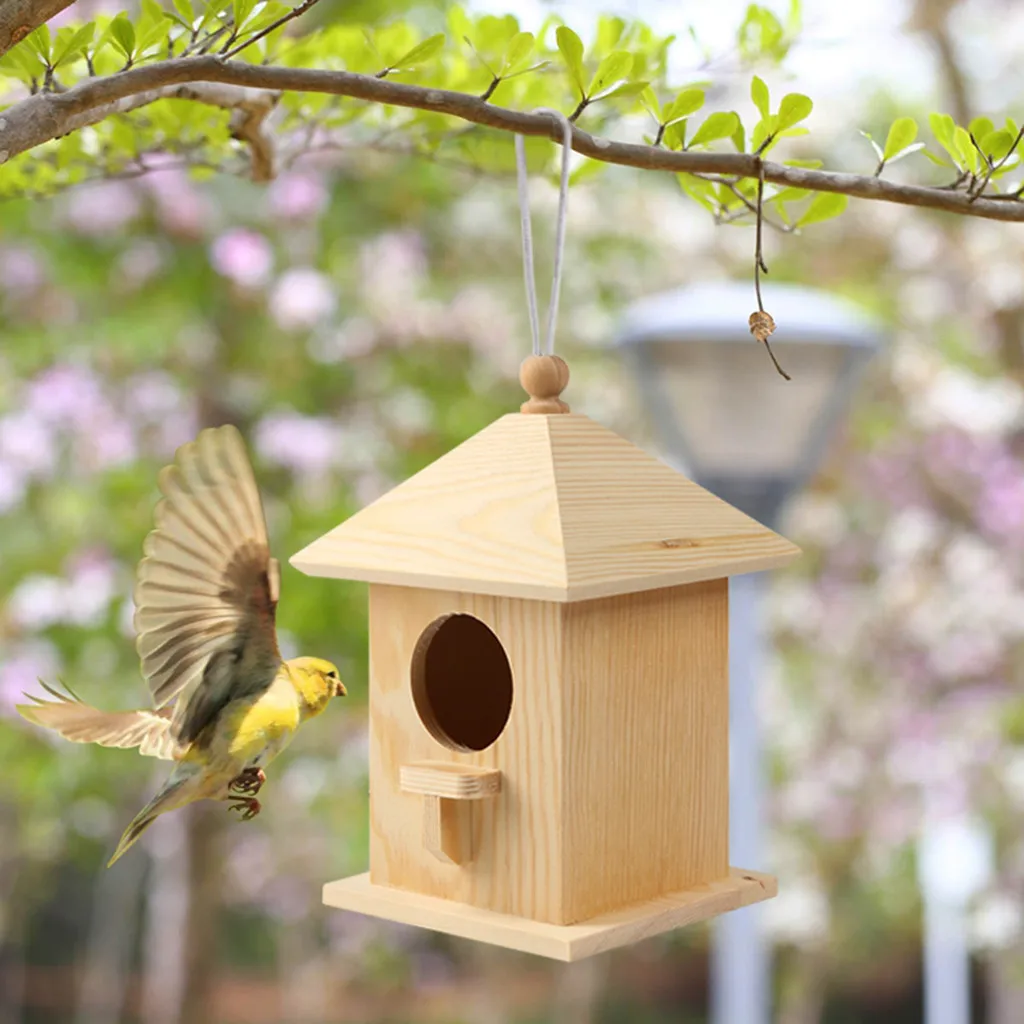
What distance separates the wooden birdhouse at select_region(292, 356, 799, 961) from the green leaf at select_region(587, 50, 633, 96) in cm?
25

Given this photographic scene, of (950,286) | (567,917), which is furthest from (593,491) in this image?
(950,286)

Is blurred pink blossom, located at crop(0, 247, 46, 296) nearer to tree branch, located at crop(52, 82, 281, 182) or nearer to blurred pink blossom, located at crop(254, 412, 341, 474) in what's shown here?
blurred pink blossom, located at crop(254, 412, 341, 474)

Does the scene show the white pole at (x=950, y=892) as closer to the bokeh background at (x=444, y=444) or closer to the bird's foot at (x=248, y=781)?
the bokeh background at (x=444, y=444)

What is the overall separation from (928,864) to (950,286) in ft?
6.56

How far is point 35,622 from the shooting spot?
12.0 feet

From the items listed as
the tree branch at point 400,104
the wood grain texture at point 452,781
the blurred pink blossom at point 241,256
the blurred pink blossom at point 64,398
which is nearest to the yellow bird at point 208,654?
the wood grain texture at point 452,781

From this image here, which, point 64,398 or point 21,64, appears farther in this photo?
point 64,398

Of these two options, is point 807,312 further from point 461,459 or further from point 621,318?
point 461,459

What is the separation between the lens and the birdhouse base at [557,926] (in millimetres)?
1123

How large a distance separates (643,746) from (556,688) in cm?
13

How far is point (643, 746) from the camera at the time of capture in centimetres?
123

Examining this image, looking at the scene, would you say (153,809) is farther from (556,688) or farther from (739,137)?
(739,137)

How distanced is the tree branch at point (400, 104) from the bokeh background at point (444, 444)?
1.64 m

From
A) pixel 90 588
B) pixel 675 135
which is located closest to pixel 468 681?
pixel 675 135
